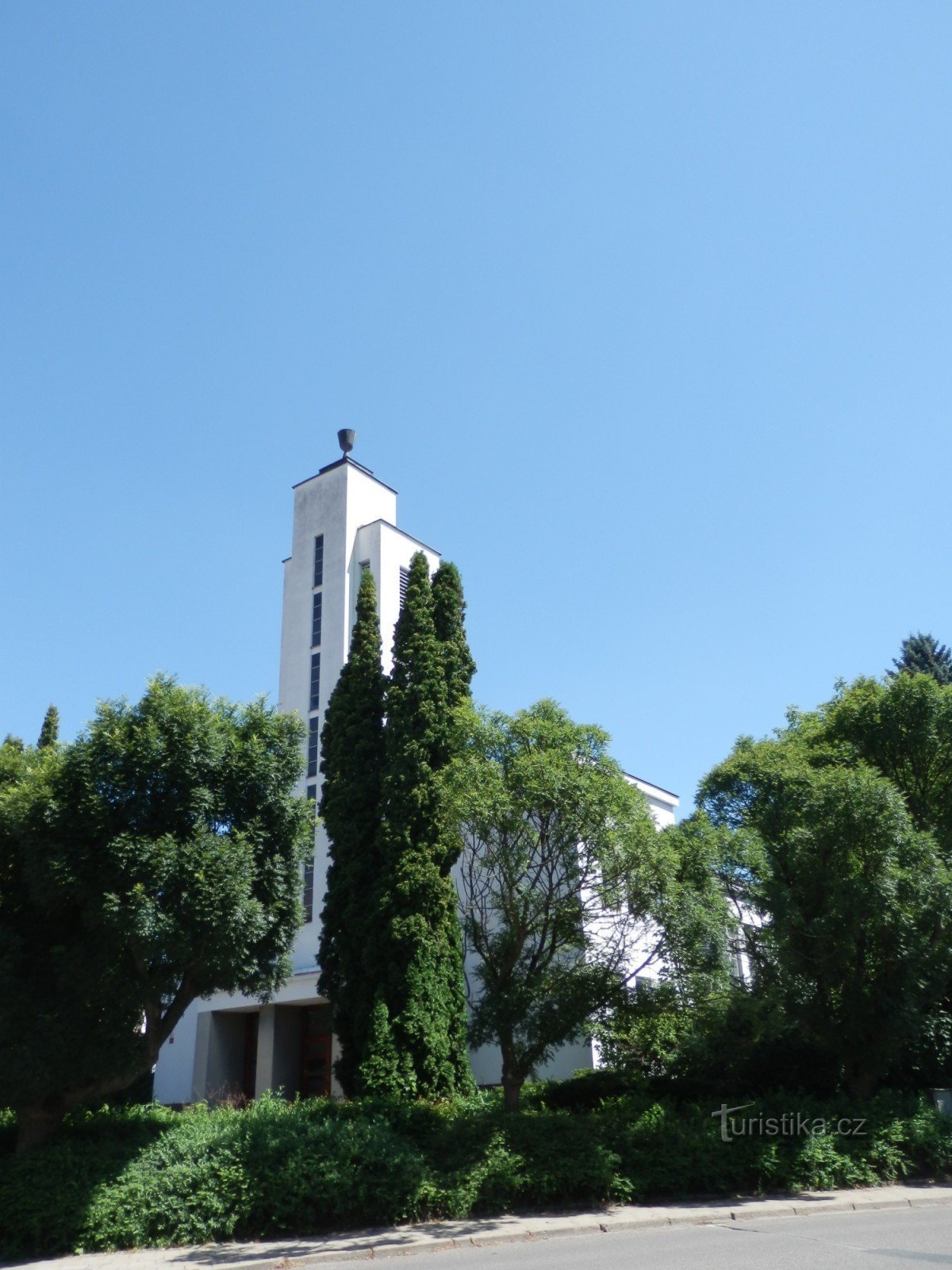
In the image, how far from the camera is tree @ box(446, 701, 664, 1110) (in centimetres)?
1468

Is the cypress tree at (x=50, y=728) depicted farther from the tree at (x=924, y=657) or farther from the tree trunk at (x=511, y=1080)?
the tree at (x=924, y=657)

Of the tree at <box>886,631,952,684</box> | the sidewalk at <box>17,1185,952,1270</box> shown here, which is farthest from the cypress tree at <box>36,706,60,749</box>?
the tree at <box>886,631,952,684</box>

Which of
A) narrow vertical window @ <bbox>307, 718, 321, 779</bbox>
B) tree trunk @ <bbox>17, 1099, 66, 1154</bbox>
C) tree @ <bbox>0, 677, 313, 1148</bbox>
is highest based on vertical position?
narrow vertical window @ <bbox>307, 718, 321, 779</bbox>

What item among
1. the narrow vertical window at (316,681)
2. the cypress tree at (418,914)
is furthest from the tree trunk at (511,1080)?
the narrow vertical window at (316,681)

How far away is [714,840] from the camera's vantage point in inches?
623

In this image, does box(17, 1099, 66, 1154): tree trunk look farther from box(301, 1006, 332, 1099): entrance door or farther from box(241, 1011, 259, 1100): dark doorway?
box(241, 1011, 259, 1100): dark doorway

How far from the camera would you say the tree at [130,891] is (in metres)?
12.3

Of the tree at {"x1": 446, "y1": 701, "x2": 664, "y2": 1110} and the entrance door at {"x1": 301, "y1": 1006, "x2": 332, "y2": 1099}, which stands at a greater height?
the tree at {"x1": 446, "y1": 701, "x2": 664, "y2": 1110}

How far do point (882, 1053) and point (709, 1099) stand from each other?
3284mm

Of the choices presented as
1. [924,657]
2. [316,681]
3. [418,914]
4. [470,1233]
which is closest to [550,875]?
[418,914]

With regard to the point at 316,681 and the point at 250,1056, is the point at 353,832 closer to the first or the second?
the point at 316,681

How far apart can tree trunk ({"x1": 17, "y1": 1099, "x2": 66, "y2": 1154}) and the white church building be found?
34.2 ft

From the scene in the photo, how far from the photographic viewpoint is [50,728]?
88.3 ft

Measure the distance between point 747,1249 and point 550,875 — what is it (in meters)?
5.84
